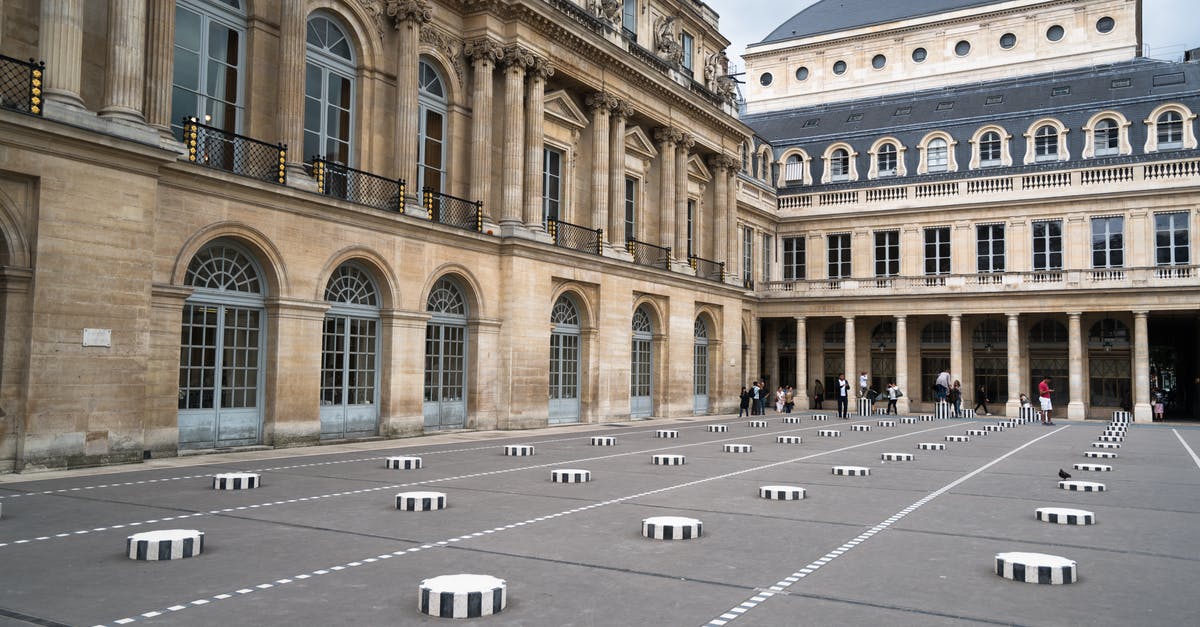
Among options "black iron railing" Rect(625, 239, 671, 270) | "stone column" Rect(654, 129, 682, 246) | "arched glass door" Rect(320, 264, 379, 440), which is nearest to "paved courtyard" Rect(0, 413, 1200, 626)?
"arched glass door" Rect(320, 264, 379, 440)

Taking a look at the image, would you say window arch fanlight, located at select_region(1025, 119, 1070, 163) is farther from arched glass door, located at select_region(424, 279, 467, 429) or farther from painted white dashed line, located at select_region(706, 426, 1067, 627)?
painted white dashed line, located at select_region(706, 426, 1067, 627)

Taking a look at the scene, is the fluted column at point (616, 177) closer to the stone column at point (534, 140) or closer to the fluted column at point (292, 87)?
the stone column at point (534, 140)

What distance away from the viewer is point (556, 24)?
30656mm

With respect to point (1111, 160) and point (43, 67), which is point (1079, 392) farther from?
point (43, 67)

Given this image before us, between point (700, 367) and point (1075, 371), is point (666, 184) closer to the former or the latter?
point (700, 367)

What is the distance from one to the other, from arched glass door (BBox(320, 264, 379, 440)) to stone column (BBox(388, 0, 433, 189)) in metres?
3.27

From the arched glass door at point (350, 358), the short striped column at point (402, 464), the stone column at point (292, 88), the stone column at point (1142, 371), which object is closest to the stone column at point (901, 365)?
the stone column at point (1142, 371)

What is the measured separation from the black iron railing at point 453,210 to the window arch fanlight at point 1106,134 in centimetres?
3513

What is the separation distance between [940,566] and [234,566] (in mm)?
6337

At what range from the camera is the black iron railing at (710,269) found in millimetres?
42888

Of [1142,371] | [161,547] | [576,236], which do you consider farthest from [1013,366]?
[161,547]

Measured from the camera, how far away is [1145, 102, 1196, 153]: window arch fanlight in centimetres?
4581

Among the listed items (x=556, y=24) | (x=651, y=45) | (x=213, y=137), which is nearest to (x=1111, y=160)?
(x=651, y=45)

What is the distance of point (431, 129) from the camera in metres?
28.2
